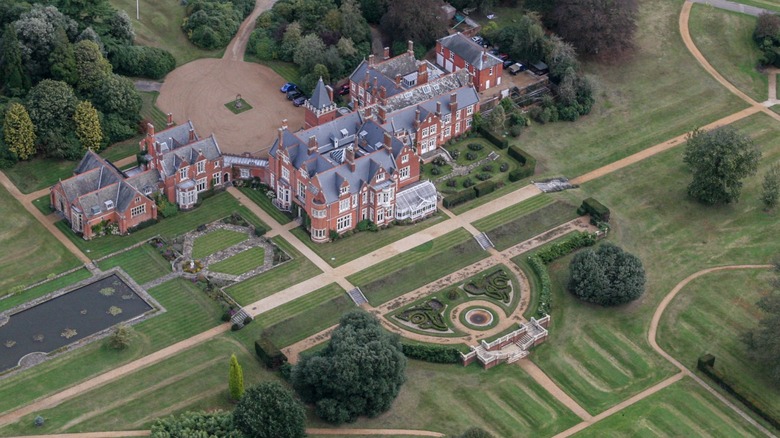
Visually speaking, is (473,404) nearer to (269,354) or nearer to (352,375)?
(352,375)

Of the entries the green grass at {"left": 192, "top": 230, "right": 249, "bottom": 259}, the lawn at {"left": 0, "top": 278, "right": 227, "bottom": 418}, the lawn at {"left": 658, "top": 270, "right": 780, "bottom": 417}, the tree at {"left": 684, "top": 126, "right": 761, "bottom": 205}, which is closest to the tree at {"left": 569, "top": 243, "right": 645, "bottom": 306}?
the lawn at {"left": 658, "top": 270, "right": 780, "bottom": 417}

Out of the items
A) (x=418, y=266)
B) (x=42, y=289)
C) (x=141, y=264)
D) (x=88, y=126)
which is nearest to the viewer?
(x=42, y=289)

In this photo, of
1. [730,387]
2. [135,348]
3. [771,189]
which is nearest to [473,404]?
[730,387]

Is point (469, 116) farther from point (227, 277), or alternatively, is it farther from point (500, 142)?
point (227, 277)

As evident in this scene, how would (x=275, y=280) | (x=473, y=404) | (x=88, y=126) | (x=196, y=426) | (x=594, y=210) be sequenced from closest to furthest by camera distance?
(x=196, y=426), (x=473, y=404), (x=275, y=280), (x=594, y=210), (x=88, y=126)

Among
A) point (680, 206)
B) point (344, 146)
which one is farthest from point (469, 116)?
point (680, 206)

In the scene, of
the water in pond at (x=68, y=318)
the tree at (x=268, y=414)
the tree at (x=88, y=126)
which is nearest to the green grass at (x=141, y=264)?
the water in pond at (x=68, y=318)

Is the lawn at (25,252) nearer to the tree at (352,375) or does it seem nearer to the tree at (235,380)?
the tree at (235,380)
